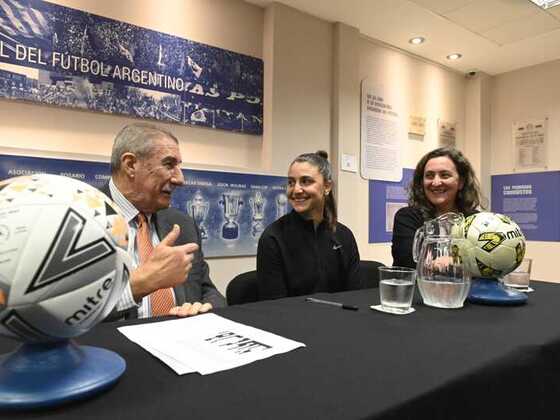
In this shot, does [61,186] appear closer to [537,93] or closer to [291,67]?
[291,67]

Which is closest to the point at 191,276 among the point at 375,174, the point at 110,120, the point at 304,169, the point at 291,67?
the point at 304,169

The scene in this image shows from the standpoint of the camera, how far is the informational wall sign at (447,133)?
399 centimetres

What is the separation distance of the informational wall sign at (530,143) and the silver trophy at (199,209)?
3.24m

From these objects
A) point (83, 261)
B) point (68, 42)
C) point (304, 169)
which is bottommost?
point (83, 261)

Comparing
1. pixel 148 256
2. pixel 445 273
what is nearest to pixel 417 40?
pixel 445 273

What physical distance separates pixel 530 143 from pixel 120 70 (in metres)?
3.72

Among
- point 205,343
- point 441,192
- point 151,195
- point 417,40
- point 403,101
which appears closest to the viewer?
point 205,343

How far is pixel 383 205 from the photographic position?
11.3ft

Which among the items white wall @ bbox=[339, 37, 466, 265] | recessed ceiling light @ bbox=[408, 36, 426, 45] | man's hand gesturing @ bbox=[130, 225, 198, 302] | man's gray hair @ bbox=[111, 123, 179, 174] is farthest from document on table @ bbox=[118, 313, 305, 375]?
recessed ceiling light @ bbox=[408, 36, 426, 45]

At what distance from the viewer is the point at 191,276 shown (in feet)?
4.56

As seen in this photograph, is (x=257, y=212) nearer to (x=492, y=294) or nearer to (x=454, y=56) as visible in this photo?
(x=492, y=294)

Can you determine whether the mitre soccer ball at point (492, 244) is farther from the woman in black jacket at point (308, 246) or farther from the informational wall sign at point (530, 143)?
the informational wall sign at point (530, 143)

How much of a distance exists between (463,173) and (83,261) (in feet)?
5.95

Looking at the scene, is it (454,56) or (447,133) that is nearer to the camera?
(454,56)
